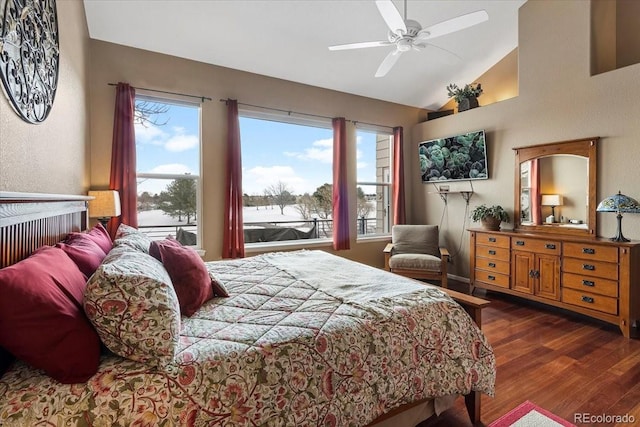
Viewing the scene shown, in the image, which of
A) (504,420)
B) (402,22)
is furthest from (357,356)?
(402,22)

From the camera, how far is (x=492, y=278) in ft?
12.5

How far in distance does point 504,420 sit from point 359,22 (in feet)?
12.2

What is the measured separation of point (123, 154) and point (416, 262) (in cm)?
362

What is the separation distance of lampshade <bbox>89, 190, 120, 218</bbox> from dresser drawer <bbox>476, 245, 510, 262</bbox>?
4.13 meters

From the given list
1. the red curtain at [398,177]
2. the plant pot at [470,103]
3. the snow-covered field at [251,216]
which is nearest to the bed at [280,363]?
the snow-covered field at [251,216]

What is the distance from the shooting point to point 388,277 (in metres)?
2.06

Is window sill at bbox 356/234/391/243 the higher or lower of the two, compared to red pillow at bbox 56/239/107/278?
lower

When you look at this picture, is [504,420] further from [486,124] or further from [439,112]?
[439,112]

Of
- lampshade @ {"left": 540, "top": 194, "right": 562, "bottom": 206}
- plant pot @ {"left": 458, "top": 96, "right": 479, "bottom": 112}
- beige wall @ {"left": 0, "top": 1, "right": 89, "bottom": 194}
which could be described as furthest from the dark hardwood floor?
plant pot @ {"left": 458, "top": 96, "right": 479, "bottom": 112}

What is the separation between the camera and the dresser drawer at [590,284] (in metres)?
2.79

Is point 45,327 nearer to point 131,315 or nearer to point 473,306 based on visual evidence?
point 131,315

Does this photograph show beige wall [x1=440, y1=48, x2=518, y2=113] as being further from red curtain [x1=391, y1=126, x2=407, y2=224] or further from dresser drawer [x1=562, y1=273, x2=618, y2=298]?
dresser drawer [x1=562, y1=273, x2=618, y2=298]

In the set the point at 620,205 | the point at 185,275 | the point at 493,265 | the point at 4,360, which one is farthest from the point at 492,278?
the point at 4,360

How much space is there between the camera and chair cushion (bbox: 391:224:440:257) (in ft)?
14.3
